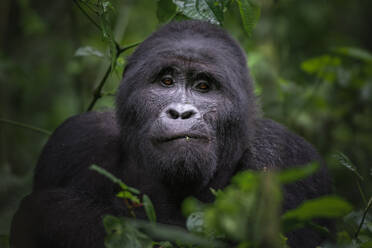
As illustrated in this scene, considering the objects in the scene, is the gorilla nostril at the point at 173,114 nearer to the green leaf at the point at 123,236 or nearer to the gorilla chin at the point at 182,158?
the gorilla chin at the point at 182,158

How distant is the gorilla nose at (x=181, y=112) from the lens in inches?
135

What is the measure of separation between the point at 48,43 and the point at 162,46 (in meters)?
4.93

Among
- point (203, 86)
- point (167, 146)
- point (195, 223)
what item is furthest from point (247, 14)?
point (195, 223)

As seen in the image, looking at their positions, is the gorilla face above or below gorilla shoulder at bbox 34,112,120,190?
above

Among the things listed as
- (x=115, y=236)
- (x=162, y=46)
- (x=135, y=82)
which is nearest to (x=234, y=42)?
(x=162, y=46)

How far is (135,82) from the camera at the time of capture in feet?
13.0

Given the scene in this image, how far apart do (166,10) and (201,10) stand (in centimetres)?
54

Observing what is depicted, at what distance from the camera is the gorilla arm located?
3.44 meters

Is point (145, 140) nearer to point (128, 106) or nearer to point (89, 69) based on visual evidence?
point (128, 106)

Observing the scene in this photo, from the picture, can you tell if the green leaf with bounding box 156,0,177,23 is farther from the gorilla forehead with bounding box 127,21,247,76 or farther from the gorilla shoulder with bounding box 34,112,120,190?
the gorilla shoulder with bounding box 34,112,120,190

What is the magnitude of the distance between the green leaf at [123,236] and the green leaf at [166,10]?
90.7 inches

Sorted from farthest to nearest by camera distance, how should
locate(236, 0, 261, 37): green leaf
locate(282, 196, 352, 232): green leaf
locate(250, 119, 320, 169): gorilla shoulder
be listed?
locate(250, 119, 320, 169): gorilla shoulder
locate(236, 0, 261, 37): green leaf
locate(282, 196, 352, 232): green leaf

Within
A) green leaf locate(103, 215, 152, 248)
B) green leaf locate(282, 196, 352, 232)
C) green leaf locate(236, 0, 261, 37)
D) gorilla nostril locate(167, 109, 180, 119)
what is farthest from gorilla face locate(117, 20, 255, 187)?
green leaf locate(282, 196, 352, 232)

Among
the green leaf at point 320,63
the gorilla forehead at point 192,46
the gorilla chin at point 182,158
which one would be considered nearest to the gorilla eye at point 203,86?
the gorilla forehead at point 192,46
